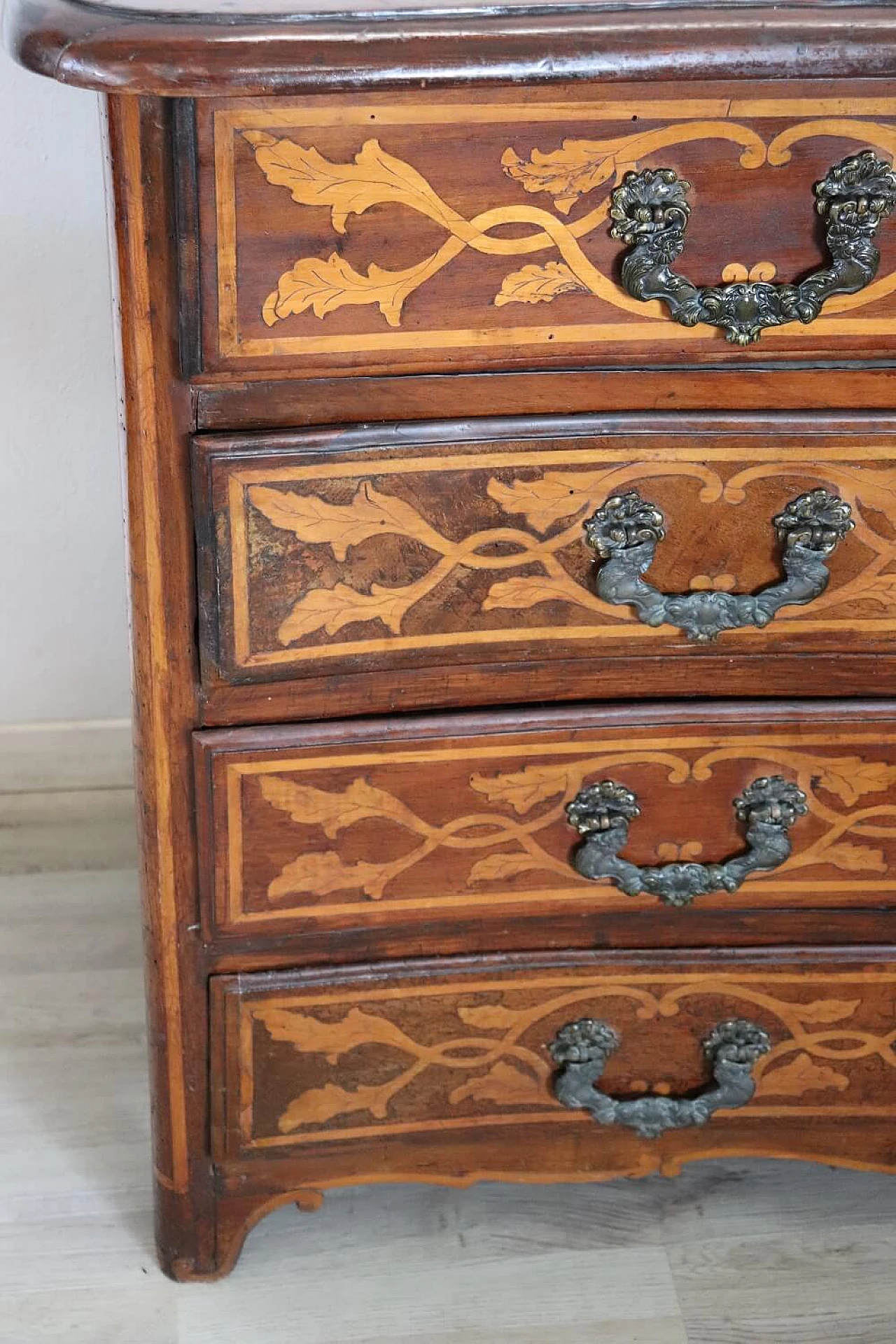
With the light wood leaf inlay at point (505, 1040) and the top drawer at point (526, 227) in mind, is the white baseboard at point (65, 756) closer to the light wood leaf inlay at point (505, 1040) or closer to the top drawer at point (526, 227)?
the light wood leaf inlay at point (505, 1040)

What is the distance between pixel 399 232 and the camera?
2.77ft

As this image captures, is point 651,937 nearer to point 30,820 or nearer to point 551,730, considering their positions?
point 551,730

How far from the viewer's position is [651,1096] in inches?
46.4

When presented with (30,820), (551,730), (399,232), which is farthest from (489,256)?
(30,820)

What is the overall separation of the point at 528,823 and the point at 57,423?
731 mm

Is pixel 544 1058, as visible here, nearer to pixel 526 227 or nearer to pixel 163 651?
pixel 163 651

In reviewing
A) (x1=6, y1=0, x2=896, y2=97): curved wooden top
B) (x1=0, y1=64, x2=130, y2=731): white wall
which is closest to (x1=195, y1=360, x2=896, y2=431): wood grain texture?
(x1=6, y1=0, x2=896, y2=97): curved wooden top

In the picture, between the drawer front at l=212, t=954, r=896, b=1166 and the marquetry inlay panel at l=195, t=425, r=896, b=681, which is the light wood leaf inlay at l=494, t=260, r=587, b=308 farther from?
the drawer front at l=212, t=954, r=896, b=1166

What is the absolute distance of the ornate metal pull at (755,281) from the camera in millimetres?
840

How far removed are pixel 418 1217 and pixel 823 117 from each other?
90 cm

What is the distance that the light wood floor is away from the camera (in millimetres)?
1225

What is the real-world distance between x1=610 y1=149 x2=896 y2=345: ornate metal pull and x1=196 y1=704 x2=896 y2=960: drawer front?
264 mm

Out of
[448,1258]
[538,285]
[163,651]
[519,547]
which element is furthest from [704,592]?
[448,1258]

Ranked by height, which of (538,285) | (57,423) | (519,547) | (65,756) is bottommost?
(65,756)
